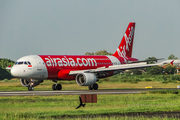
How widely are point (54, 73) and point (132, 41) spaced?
18.9 m

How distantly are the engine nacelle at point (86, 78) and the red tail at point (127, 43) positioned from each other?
44.8 feet

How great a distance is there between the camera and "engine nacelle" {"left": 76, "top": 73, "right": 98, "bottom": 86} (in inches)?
1740

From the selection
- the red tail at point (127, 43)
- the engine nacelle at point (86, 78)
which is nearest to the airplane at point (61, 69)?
the engine nacelle at point (86, 78)

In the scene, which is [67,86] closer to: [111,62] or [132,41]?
[111,62]

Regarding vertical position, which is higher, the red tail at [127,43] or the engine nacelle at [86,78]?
the red tail at [127,43]

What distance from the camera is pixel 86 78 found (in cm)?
4416

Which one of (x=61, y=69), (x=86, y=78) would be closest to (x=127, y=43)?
(x=61, y=69)

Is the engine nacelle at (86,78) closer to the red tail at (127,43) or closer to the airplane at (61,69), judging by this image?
the airplane at (61,69)

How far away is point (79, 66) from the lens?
162ft

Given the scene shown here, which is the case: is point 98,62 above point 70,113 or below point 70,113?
above

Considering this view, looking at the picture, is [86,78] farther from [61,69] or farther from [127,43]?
[127,43]

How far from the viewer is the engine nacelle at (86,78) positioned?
4419 centimetres

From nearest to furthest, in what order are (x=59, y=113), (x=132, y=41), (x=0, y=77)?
(x=59, y=113), (x=132, y=41), (x=0, y=77)

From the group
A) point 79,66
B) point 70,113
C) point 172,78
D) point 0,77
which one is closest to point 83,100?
point 70,113
